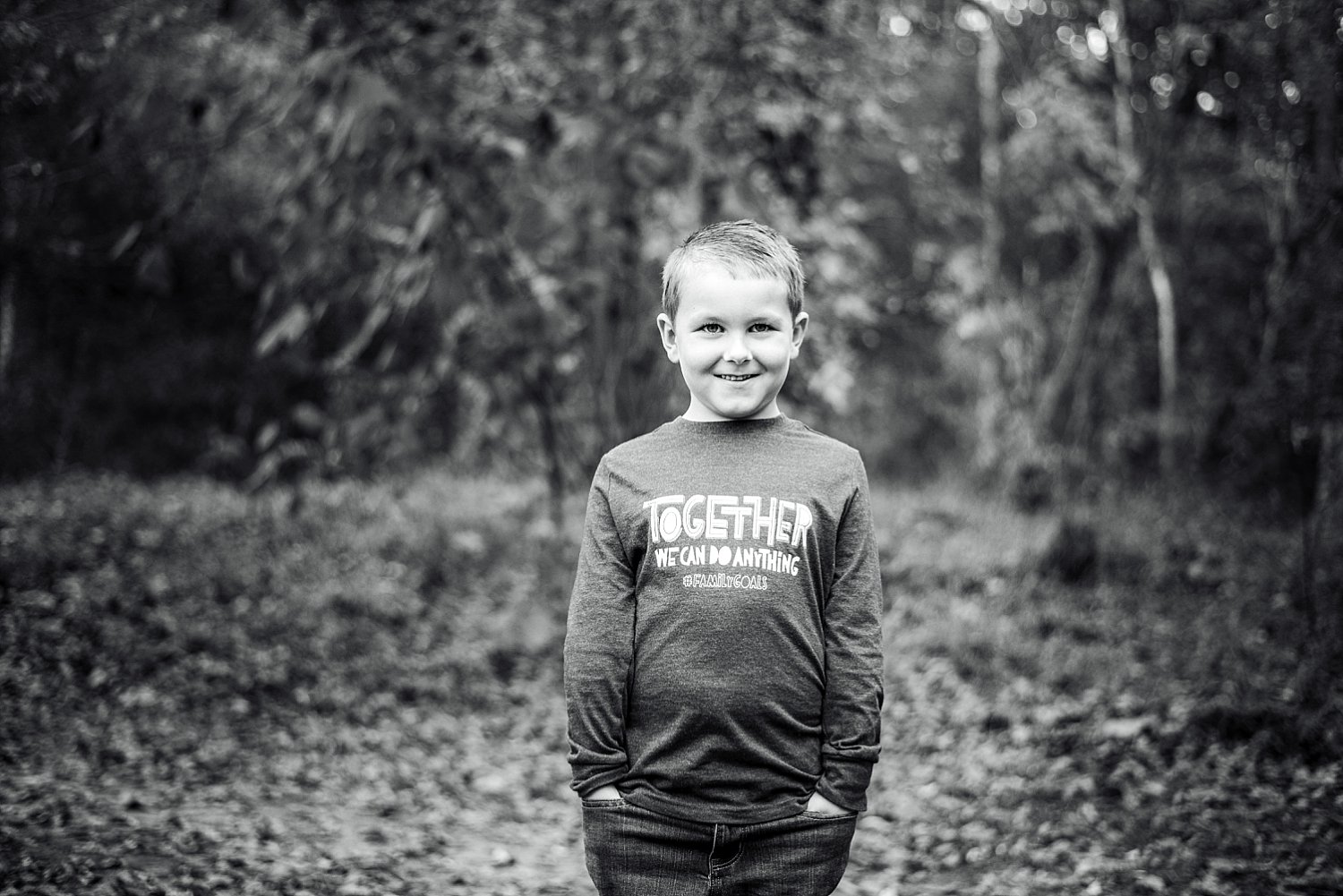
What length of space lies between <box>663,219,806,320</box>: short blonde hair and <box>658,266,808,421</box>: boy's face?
0.06 ft

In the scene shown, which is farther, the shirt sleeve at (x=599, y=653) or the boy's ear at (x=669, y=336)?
the boy's ear at (x=669, y=336)

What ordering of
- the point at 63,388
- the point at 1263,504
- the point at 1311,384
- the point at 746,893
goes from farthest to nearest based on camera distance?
1. the point at 1263,504
2. the point at 63,388
3. the point at 1311,384
4. the point at 746,893

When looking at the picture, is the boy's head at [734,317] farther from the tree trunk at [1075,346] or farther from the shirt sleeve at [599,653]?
the tree trunk at [1075,346]

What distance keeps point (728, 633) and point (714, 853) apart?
44 centimetres

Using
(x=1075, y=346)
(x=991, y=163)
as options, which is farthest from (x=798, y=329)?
(x=991, y=163)

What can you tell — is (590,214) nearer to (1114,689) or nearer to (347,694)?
(347,694)

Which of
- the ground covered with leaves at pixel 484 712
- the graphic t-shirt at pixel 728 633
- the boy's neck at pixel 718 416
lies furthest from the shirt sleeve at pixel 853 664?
the ground covered with leaves at pixel 484 712

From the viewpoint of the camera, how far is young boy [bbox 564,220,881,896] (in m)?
2.04

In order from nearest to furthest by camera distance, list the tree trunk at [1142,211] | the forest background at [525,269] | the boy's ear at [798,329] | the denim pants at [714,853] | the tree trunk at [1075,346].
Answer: the denim pants at [714,853] → the boy's ear at [798,329] → the forest background at [525,269] → the tree trunk at [1142,211] → the tree trunk at [1075,346]

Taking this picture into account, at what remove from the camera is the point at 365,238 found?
22.2 ft

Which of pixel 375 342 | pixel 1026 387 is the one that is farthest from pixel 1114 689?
pixel 375 342

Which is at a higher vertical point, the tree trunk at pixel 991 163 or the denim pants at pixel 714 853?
the tree trunk at pixel 991 163

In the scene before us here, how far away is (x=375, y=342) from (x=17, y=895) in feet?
27.6

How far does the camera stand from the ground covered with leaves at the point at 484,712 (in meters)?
3.91
